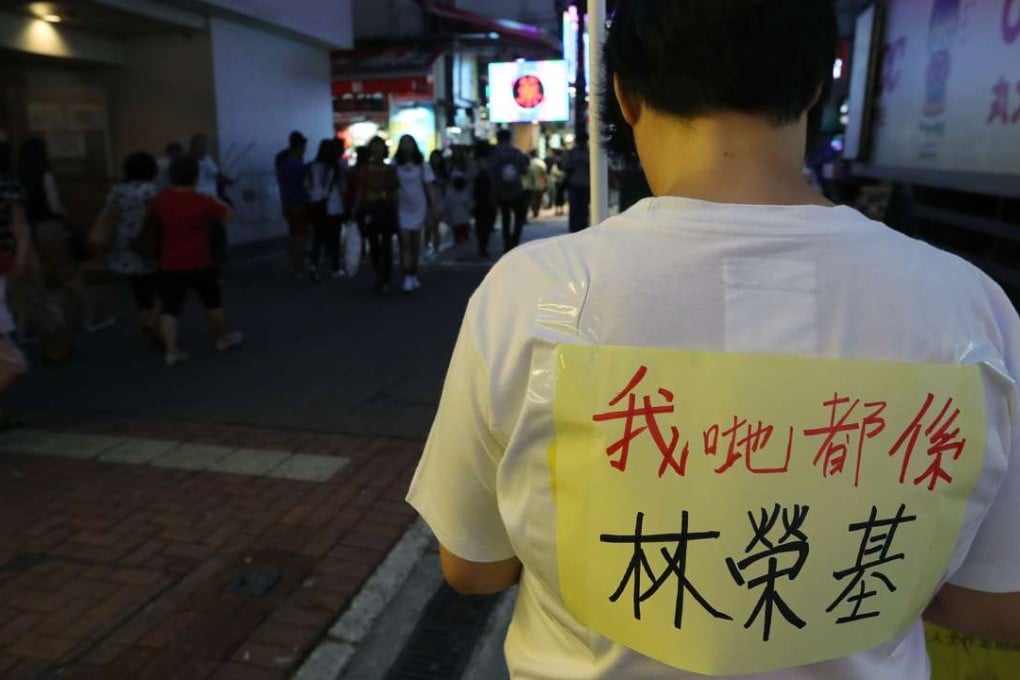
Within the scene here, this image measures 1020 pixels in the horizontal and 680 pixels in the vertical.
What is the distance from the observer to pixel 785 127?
3.44 ft

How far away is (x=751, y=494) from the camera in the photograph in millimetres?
985

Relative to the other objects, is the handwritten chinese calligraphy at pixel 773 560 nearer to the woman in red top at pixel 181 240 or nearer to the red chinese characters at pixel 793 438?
the red chinese characters at pixel 793 438

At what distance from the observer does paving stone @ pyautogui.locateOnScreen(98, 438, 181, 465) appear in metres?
4.77

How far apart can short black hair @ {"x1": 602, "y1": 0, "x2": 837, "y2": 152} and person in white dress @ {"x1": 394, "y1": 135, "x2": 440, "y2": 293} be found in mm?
8953

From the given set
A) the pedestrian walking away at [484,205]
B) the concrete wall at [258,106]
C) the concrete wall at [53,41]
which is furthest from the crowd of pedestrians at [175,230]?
the concrete wall at [53,41]

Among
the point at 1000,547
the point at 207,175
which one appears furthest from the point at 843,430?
the point at 207,175

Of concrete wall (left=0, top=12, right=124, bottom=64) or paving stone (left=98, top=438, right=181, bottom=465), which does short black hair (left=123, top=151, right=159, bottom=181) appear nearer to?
paving stone (left=98, top=438, right=181, bottom=465)

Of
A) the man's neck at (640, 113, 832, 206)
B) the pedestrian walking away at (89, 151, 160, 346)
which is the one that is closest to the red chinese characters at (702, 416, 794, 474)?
the man's neck at (640, 113, 832, 206)

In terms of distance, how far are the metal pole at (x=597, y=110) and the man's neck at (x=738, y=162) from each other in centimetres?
31

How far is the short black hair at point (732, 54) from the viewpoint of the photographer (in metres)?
0.99

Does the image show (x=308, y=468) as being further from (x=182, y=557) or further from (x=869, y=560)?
(x=869, y=560)

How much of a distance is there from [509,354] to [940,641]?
121 cm

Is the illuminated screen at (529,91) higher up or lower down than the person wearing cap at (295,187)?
higher up

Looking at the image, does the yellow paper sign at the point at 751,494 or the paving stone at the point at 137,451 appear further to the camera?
the paving stone at the point at 137,451
